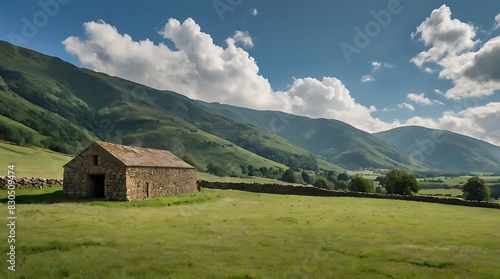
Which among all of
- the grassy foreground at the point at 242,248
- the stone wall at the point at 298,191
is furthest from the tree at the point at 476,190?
the grassy foreground at the point at 242,248

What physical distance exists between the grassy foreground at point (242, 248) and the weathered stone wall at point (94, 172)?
1006cm

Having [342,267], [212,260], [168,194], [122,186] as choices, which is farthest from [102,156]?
[342,267]

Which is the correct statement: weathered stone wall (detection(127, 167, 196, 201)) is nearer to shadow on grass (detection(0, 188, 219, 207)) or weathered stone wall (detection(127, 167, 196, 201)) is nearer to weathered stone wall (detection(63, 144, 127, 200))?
weathered stone wall (detection(63, 144, 127, 200))

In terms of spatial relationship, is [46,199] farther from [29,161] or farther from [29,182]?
[29,161]

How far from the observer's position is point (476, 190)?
76.7 metres

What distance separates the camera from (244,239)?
17.5m

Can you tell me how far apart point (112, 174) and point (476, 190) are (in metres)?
80.6

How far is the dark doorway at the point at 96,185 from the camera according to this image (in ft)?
123

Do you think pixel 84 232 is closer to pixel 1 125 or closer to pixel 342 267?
pixel 342 267

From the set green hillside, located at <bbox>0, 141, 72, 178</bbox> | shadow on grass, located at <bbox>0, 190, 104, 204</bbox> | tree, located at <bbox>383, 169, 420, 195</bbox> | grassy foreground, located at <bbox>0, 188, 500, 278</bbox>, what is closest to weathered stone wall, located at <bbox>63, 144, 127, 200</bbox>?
shadow on grass, located at <bbox>0, 190, 104, 204</bbox>

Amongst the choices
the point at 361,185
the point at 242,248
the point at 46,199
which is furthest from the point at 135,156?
the point at 361,185

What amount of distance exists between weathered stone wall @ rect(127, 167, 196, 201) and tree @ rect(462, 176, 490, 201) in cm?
6711

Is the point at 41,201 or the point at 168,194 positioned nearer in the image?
the point at 41,201

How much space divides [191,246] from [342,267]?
7.12 metres
